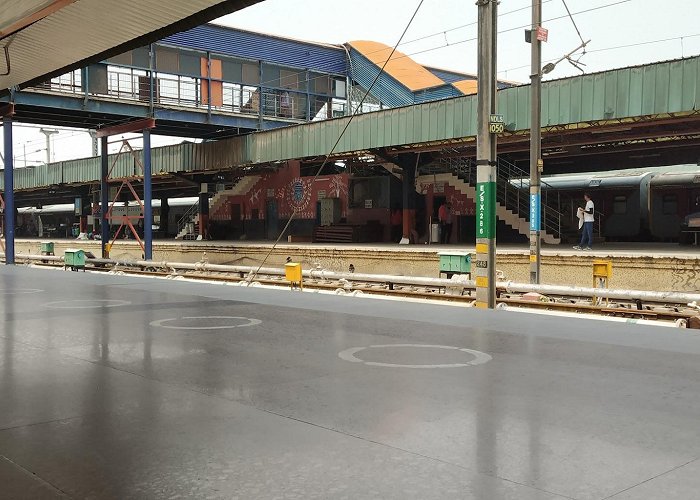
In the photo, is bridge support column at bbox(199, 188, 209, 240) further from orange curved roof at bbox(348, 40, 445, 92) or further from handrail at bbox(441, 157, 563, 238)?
handrail at bbox(441, 157, 563, 238)

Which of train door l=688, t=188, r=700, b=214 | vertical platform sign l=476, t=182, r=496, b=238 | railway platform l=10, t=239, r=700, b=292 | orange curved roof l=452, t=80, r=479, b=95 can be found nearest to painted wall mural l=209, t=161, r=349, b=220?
railway platform l=10, t=239, r=700, b=292

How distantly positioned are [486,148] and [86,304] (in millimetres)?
7802

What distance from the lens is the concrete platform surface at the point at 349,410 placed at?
3.37 m

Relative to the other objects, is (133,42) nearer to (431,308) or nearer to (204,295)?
(204,295)

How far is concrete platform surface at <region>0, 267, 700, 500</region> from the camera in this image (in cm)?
337

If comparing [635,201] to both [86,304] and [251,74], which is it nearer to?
[251,74]

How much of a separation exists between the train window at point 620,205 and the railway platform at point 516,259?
2.36 meters

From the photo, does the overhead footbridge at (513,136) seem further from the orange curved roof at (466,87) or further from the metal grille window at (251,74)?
the orange curved roof at (466,87)

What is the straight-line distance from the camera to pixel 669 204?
2670cm

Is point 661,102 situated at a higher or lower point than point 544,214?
higher

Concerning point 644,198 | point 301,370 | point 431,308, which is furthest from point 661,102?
point 301,370

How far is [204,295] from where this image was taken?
13766 millimetres

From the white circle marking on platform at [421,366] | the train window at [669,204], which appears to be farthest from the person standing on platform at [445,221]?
the white circle marking on platform at [421,366]

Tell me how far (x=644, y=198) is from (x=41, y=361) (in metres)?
25.5
